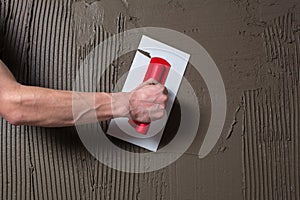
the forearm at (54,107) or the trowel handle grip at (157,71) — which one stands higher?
the trowel handle grip at (157,71)

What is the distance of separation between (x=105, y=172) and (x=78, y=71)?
0.85 feet

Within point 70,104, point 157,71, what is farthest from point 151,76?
point 70,104

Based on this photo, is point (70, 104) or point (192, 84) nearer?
point (70, 104)

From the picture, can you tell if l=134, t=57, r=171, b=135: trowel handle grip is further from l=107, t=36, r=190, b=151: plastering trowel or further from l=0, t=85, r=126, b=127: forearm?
l=0, t=85, r=126, b=127: forearm

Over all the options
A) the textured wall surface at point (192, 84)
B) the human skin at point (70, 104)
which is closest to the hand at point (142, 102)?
the human skin at point (70, 104)

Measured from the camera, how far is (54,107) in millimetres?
925

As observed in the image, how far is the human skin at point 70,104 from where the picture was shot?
0.89 m

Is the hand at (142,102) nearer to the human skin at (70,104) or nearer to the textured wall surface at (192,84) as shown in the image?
the human skin at (70,104)

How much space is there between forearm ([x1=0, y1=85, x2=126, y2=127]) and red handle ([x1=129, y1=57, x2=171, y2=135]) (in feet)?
0.29

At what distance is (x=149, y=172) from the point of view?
107 centimetres

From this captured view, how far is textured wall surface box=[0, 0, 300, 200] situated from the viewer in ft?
3.51

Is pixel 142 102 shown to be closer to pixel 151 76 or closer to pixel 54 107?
pixel 151 76

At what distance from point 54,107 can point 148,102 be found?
212mm

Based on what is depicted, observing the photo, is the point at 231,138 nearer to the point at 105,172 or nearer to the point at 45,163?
the point at 105,172
